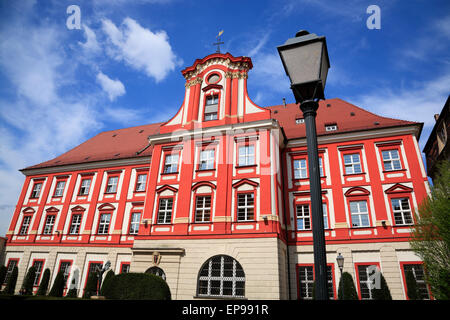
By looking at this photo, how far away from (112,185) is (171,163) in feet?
28.1

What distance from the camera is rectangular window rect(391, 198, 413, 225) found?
61.4 ft

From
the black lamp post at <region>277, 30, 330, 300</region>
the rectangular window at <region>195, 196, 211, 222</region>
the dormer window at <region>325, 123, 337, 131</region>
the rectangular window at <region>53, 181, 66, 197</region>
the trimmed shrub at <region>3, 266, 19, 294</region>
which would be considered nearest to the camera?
the black lamp post at <region>277, 30, 330, 300</region>

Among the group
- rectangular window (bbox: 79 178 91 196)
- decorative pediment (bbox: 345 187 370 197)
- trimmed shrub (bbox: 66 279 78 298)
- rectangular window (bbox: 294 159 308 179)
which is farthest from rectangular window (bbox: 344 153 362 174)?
rectangular window (bbox: 79 178 91 196)

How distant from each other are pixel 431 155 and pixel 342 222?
1665 centimetres

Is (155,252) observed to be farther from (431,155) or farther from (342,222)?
(431,155)

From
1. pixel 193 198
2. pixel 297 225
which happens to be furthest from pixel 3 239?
pixel 297 225

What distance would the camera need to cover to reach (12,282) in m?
25.1

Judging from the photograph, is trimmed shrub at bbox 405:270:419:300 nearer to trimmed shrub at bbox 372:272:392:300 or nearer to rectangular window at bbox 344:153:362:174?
trimmed shrub at bbox 372:272:392:300

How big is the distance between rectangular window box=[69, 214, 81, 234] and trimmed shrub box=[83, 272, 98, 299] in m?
5.31

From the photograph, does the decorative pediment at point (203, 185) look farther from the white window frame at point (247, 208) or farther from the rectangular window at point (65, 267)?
the rectangular window at point (65, 267)

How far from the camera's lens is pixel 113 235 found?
24953mm

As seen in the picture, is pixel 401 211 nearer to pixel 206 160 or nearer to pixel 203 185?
pixel 203 185

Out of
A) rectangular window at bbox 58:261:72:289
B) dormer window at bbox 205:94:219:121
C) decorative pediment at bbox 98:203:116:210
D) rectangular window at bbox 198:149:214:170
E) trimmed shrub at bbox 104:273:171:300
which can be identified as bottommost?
trimmed shrub at bbox 104:273:171:300
